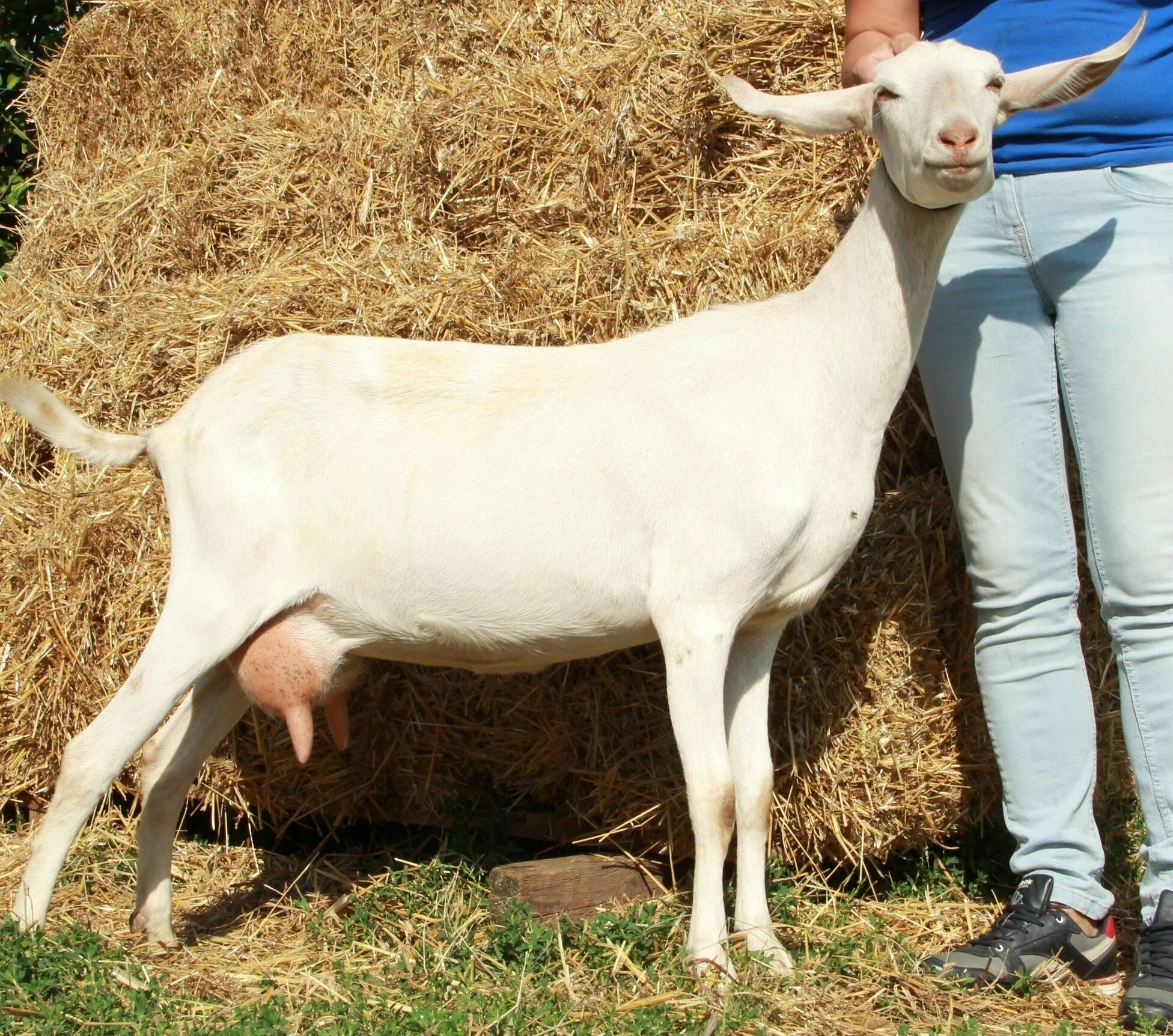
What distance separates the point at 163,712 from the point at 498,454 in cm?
102

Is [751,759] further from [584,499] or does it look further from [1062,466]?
[1062,466]

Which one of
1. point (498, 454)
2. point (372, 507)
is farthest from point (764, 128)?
point (372, 507)

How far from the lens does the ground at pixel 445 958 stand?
103 inches

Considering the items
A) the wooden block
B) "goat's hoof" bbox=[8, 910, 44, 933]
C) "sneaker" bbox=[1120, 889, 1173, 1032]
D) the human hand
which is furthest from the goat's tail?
"sneaker" bbox=[1120, 889, 1173, 1032]

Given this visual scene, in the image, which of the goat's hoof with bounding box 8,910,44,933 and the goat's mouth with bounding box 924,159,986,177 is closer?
the goat's mouth with bounding box 924,159,986,177

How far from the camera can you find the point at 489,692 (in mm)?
3719

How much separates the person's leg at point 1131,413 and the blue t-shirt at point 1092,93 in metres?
0.06

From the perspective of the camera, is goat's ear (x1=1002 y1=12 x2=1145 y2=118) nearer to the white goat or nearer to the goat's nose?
the white goat

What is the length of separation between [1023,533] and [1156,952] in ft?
3.18

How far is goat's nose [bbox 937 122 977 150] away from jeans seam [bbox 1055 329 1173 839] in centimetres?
58

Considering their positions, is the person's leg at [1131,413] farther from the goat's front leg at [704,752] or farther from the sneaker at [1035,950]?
the goat's front leg at [704,752]

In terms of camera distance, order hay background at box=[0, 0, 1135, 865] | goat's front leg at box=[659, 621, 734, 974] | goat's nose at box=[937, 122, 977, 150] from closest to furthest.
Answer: goat's nose at box=[937, 122, 977, 150]
goat's front leg at box=[659, 621, 734, 974]
hay background at box=[0, 0, 1135, 865]

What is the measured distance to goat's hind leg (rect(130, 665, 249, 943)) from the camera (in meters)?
3.28

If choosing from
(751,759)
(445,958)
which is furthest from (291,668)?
(751,759)
